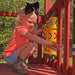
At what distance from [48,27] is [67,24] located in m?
0.62

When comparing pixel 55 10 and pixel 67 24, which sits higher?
pixel 55 10

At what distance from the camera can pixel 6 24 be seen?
5.41 metres

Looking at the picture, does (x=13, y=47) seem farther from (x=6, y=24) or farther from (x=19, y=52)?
(x=6, y=24)

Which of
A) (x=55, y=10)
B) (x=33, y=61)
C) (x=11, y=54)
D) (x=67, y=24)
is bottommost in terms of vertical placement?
(x=33, y=61)

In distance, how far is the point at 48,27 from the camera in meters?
2.20

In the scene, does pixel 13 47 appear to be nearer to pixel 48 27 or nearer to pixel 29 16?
pixel 29 16

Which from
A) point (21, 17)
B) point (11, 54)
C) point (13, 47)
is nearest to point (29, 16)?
point (21, 17)

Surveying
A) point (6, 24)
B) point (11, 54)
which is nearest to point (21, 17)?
point (11, 54)

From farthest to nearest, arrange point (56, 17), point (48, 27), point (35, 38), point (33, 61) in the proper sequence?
point (33, 61) < point (48, 27) < point (56, 17) < point (35, 38)

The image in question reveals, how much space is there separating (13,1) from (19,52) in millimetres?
4461

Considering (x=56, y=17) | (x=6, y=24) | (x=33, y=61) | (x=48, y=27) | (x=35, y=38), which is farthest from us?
(x=6, y=24)

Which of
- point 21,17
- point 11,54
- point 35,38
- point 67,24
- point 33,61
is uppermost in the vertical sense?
point 21,17

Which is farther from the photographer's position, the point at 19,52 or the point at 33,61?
the point at 33,61

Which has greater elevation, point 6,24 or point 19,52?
point 6,24
